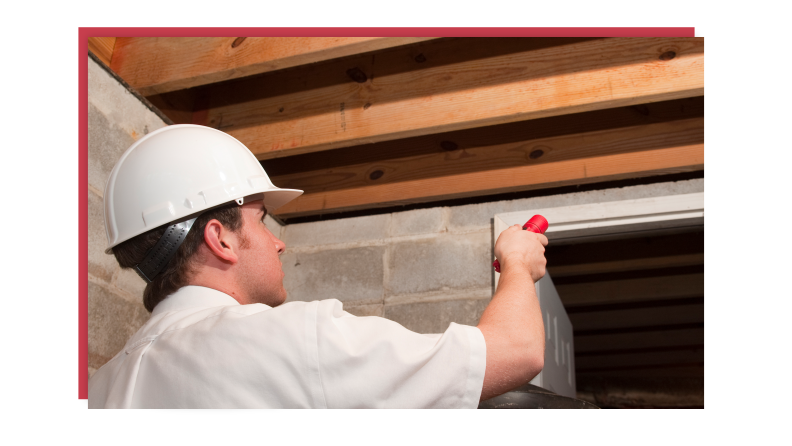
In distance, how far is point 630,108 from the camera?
2.57 metres

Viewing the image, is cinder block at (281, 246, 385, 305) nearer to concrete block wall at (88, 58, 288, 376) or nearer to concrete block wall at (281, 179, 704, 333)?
concrete block wall at (281, 179, 704, 333)

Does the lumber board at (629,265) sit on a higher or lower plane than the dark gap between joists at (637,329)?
higher

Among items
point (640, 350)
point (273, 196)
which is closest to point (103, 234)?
point (273, 196)

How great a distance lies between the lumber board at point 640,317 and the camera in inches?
184

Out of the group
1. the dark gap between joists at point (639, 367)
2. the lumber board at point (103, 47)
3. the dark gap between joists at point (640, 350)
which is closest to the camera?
the lumber board at point (103, 47)

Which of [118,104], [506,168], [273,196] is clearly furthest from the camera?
[506,168]

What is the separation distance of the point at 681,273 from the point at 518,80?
8.36 feet

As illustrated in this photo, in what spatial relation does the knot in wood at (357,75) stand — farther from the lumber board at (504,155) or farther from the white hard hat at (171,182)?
the white hard hat at (171,182)

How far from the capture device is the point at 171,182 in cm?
135

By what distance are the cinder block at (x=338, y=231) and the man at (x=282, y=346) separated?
1709 millimetres

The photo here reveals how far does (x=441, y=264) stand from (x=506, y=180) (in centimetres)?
51

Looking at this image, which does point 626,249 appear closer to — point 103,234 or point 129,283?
point 129,283

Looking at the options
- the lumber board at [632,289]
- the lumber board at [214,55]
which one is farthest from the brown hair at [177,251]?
the lumber board at [632,289]

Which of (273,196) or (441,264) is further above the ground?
(273,196)
